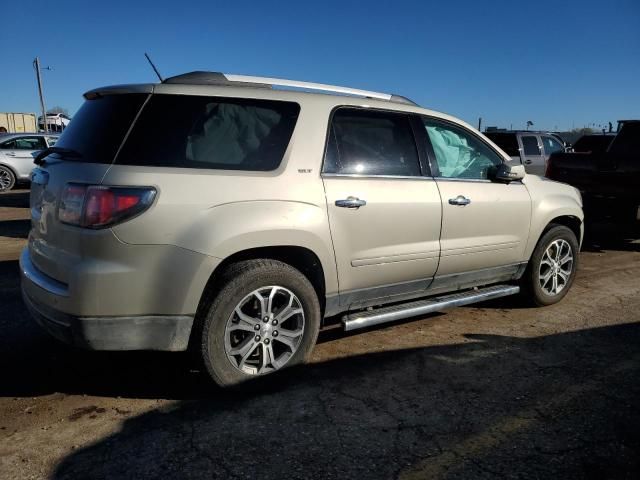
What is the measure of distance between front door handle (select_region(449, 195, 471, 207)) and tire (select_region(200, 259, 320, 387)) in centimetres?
139

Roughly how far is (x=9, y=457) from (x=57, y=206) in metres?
1.29

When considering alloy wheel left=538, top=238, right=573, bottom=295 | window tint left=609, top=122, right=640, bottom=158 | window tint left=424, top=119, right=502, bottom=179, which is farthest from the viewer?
window tint left=609, top=122, right=640, bottom=158

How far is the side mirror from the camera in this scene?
4430mm

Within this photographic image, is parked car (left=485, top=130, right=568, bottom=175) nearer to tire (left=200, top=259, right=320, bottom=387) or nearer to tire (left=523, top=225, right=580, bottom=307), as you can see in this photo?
tire (left=523, top=225, right=580, bottom=307)

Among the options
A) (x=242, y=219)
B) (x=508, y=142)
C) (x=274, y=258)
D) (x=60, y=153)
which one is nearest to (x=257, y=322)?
(x=274, y=258)

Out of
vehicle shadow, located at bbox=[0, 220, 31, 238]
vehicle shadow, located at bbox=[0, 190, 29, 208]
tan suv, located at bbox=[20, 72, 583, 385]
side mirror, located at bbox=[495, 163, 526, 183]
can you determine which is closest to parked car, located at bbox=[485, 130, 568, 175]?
side mirror, located at bbox=[495, 163, 526, 183]

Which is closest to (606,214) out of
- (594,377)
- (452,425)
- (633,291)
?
(633,291)

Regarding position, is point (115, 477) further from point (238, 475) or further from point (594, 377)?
point (594, 377)

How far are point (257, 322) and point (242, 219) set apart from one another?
0.65 meters

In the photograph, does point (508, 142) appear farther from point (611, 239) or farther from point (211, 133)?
point (211, 133)

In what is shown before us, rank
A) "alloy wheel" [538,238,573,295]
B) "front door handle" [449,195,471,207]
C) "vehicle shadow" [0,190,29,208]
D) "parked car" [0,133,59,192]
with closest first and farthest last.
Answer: "front door handle" [449,195,471,207] → "alloy wheel" [538,238,573,295] → "vehicle shadow" [0,190,29,208] → "parked car" [0,133,59,192]

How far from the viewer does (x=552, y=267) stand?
16.6ft

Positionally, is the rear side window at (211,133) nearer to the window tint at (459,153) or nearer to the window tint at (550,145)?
the window tint at (459,153)

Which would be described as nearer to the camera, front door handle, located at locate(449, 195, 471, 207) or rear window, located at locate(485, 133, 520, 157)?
front door handle, located at locate(449, 195, 471, 207)
